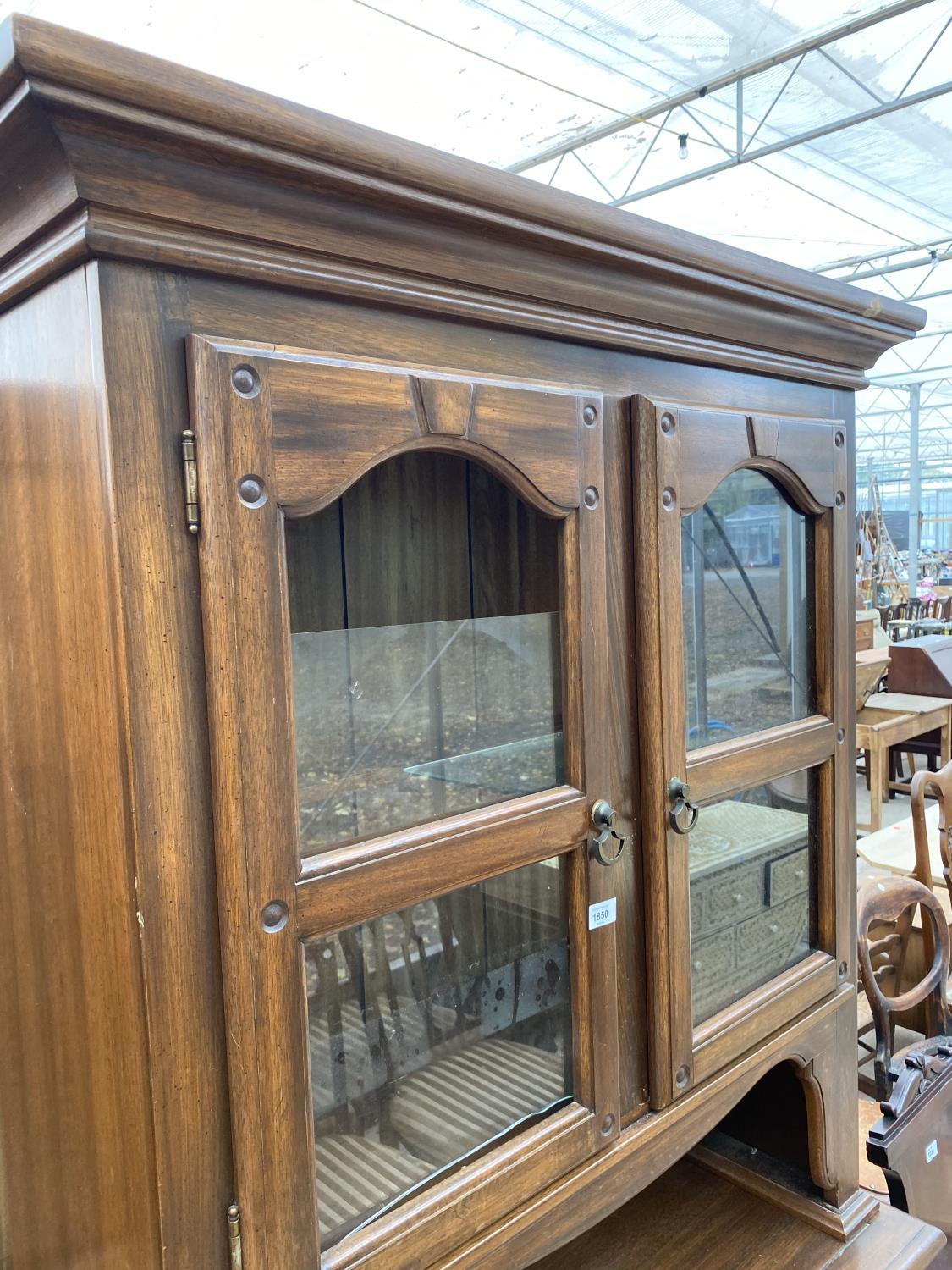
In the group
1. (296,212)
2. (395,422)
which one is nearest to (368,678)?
(395,422)

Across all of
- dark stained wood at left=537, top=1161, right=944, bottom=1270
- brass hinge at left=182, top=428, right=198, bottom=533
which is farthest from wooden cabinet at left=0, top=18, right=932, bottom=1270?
dark stained wood at left=537, top=1161, right=944, bottom=1270

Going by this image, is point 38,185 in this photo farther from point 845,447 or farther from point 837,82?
point 837,82

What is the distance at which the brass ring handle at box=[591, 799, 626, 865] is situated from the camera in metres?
0.69

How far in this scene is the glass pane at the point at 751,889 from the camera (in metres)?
0.83

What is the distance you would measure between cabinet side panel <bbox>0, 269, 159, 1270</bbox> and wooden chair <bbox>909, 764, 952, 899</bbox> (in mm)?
1814

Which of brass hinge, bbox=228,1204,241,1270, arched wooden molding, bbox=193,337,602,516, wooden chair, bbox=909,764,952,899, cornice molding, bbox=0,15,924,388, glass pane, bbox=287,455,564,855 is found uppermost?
cornice molding, bbox=0,15,924,388

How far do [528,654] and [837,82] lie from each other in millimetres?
3816

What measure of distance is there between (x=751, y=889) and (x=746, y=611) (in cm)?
26

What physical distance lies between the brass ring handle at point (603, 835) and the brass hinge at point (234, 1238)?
32 cm

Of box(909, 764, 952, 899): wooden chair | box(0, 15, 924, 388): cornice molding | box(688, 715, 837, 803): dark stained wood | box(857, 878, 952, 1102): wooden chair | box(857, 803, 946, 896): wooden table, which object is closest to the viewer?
box(0, 15, 924, 388): cornice molding

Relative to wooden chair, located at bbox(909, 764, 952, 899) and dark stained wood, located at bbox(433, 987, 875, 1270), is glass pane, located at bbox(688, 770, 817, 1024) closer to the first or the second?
dark stained wood, located at bbox(433, 987, 875, 1270)

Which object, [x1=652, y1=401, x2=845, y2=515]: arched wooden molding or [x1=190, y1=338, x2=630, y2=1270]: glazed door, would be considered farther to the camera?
[x1=652, y1=401, x2=845, y2=515]: arched wooden molding

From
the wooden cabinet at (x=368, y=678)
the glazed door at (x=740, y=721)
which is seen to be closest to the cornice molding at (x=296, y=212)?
the wooden cabinet at (x=368, y=678)

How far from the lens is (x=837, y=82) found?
3598 millimetres
